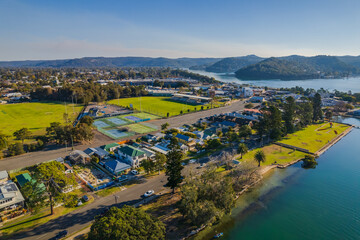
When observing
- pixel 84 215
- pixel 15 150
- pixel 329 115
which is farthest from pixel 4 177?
pixel 329 115

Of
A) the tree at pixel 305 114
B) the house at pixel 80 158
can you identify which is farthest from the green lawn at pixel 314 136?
the house at pixel 80 158

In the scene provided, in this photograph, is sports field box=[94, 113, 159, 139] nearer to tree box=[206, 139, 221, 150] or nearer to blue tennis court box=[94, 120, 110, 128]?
blue tennis court box=[94, 120, 110, 128]

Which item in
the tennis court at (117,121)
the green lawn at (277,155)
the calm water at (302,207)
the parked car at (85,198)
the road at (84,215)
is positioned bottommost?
the calm water at (302,207)

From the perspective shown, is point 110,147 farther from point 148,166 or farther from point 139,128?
point 139,128

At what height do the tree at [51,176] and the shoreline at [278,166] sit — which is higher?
the tree at [51,176]

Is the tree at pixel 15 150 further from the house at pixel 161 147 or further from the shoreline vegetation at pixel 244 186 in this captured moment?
the shoreline vegetation at pixel 244 186

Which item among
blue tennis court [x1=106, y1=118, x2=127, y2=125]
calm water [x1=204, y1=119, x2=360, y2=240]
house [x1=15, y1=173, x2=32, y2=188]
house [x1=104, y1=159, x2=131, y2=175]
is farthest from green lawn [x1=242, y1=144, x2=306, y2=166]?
blue tennis court [x1=106, y1=118, x2=127, y2=125]
